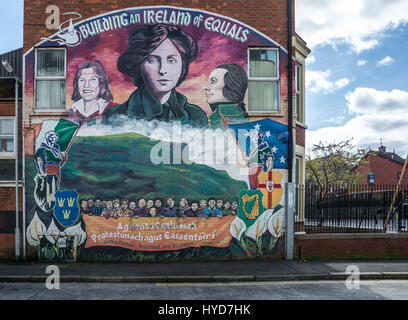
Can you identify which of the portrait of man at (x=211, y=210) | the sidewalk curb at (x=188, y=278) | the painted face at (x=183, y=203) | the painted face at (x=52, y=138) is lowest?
the sidewalk curb at (x=188, y=278)

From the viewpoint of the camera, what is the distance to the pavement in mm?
9289

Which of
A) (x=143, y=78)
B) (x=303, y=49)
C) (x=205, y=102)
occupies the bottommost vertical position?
(x=205, y=102)

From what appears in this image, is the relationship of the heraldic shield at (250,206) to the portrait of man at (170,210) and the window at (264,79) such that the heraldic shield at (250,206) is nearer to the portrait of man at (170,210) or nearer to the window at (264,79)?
the portrait of man at (170,210)

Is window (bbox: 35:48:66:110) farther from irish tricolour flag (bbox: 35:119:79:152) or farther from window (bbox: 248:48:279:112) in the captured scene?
window (bbox: 248:48:279:112)

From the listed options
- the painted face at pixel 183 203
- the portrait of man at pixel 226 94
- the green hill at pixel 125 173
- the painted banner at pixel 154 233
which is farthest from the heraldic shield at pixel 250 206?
the portrait of man at pixel 226 94

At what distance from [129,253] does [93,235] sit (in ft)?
3.99

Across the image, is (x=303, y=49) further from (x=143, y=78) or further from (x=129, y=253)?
(x=129, y=253)

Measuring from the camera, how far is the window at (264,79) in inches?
478

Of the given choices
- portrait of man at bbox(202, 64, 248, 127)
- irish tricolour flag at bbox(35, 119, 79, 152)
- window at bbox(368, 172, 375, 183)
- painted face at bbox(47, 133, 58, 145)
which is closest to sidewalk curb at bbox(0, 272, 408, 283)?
irish tricolour flag at bbox(35, 119, 79, 152)

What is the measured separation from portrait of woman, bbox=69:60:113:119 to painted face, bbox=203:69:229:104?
300 centimetres

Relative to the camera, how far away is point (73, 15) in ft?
39.1

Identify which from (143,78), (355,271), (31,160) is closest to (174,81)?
(143,78)

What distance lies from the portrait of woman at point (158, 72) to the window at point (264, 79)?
1.79 metres
